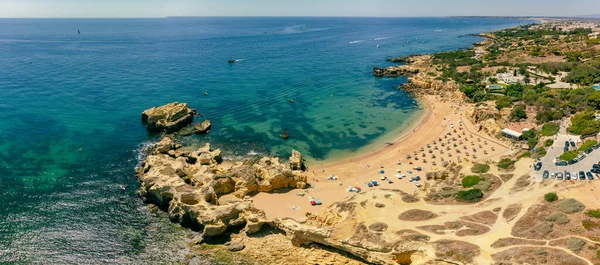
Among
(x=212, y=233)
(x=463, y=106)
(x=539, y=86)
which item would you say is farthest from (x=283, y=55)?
(x=212, y=233)

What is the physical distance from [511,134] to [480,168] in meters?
20.4

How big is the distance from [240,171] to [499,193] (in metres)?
28.7

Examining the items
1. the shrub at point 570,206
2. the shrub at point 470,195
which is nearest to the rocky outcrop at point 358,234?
the shrub at point 470,195

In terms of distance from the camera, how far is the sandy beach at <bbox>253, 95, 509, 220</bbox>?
136 feet

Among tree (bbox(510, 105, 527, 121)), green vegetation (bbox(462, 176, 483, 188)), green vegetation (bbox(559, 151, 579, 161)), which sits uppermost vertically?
tree (bbox(510, 105, 527, 121))

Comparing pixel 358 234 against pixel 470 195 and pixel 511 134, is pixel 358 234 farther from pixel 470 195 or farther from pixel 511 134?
pixel 511 134

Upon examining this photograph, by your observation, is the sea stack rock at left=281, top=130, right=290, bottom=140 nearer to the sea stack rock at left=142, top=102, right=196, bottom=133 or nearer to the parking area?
the sea stack rock at left=142, top=102, right=196, bottom=133

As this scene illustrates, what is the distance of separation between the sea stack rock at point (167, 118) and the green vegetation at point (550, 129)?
58.9 metres

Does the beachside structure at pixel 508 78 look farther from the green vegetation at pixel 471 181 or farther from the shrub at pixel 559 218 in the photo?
the shrub at pixel 559 218

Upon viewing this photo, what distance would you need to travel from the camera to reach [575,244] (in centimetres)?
2480

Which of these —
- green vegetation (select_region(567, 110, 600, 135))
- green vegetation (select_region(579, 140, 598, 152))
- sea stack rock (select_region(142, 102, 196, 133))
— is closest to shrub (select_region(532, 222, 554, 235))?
green vegetation (select_region(579, 140, 598, 152))

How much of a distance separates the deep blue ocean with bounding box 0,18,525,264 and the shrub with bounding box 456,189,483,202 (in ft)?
78.2

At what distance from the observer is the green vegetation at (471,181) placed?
36000 millimetres

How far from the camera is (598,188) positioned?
3138cm
